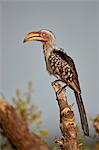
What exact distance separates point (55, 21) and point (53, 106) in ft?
1.62

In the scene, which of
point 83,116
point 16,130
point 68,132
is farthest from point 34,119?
point 16,130

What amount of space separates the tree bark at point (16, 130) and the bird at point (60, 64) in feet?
2.45

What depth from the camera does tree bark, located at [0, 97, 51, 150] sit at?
126 centimetres

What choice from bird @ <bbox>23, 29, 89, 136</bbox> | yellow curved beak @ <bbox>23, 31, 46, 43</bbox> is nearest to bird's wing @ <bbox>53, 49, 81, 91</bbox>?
bird @ <bbox>23, 29, 89, 136</bbox>

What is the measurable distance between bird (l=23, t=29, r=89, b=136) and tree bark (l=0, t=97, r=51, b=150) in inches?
29.4

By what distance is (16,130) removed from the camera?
50.2 inches

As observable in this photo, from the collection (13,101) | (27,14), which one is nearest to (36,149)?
(13,101)

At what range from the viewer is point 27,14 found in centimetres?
221

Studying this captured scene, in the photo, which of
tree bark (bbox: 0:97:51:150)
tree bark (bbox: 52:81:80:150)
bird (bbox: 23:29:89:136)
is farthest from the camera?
bird (bbox: 23:29:89:136)

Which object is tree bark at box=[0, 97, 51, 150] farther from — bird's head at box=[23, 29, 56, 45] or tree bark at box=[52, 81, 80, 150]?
bird's head at box=[23, 29, 56, 45]

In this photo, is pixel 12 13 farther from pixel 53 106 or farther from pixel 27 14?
pixel 53 106

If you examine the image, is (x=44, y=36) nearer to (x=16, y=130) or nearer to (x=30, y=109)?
(x=30, y=109)

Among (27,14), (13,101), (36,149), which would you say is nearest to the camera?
(36,149)

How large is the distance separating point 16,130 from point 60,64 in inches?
30.9
